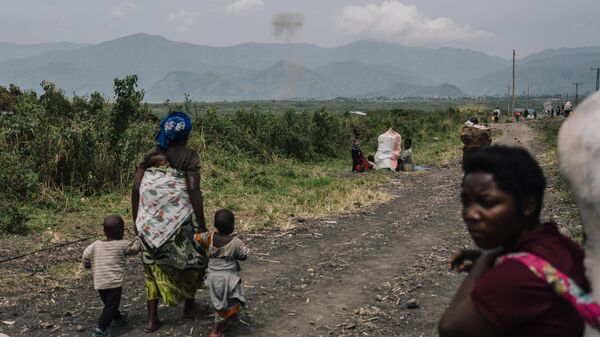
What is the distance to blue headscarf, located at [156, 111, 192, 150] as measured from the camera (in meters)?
4.36

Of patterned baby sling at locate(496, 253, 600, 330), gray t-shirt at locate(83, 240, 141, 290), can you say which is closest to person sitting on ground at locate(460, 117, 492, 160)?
gray t-shirt at locate(83, 240, 141, 290)

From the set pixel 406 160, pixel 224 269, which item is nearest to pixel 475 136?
pixel 406 160

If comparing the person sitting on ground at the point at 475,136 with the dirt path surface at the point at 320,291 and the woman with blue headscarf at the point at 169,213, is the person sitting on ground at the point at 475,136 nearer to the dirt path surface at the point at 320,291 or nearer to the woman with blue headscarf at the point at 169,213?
the dirt path surface at the point at 320,291

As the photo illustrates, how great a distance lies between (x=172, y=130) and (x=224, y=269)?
118cm

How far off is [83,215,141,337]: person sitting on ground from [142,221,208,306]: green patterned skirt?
0.63ft

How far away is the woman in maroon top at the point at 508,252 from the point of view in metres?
1.51

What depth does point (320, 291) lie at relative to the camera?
5441 mm

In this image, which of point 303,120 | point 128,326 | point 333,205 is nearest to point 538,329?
point 128,326

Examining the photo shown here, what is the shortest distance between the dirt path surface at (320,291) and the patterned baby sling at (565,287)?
3000 millimetres

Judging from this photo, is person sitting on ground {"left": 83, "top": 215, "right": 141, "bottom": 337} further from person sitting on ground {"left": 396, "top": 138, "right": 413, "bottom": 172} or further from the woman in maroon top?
person sitting on ground {"left": 396, "top": 138, "right": 413, "bottom": 172}

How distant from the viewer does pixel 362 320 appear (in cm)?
471

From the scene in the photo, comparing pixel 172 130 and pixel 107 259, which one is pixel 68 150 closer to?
pixel 107 259

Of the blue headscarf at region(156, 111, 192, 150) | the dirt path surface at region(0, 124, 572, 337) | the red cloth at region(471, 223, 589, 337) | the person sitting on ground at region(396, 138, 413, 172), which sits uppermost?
the blue headscarf at region(156, 111, 192, 150)

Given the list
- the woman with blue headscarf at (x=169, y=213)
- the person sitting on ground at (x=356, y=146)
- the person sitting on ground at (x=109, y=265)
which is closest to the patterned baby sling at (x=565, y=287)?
the woman with blue headscarf at (x=169, y=213)
